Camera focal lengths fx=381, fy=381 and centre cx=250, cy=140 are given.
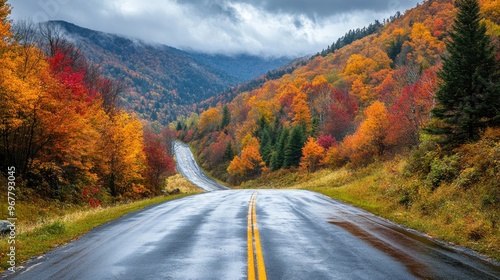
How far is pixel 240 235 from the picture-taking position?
10805 mm

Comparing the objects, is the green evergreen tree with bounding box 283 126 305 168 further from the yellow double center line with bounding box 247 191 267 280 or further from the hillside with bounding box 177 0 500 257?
the yellow double center line with bounding box 247 191 267 280

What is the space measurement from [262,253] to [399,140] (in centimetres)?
3420

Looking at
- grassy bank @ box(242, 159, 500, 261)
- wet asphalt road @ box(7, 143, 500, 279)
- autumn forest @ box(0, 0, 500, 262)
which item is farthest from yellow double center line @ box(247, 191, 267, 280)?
autumn forest @ box(0, 0, 500, 262)

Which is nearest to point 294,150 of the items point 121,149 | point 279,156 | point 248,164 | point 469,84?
point 279,156

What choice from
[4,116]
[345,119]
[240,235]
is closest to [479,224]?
[240,235]

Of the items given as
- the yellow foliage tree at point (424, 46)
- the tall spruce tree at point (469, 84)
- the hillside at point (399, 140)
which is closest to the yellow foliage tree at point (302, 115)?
the hillside at point (399, 140)

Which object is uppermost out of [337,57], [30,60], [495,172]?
[337,57]

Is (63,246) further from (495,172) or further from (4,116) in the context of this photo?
(495,172)

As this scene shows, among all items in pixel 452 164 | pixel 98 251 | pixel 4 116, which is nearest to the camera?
pixel 98 251

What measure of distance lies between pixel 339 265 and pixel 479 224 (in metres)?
5.95

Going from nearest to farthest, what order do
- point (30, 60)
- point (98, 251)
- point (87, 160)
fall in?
point (98, 251)
point (30, 60)
point (87, 160)

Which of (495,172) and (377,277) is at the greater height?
(495,172)

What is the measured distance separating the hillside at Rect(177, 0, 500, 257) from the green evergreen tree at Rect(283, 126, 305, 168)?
201 millimetres

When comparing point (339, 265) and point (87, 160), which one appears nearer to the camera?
point (339, 265)
